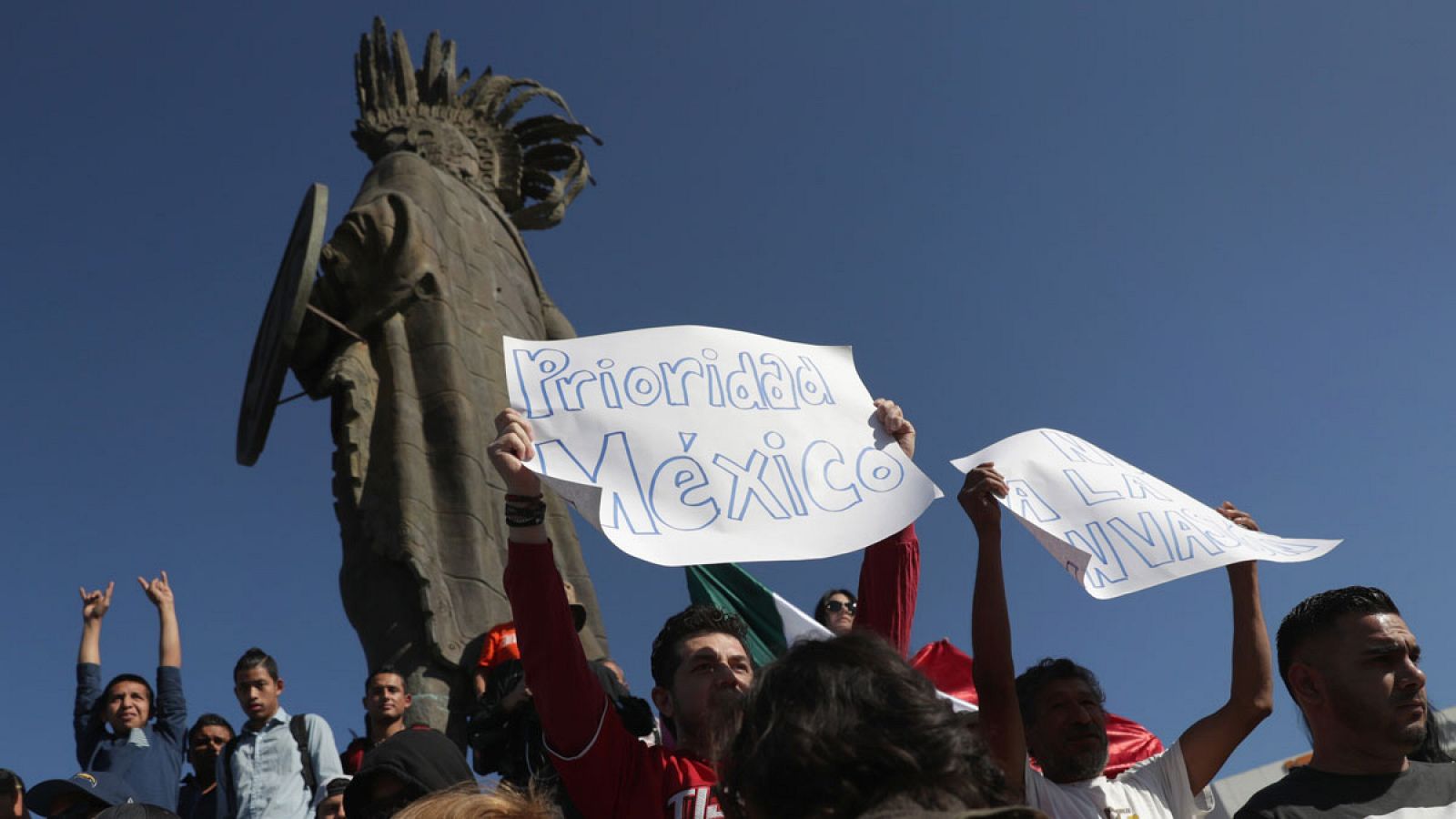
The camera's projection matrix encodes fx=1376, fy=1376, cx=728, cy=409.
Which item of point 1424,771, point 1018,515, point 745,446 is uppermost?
point 745,446

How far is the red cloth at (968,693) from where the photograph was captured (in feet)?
17.9

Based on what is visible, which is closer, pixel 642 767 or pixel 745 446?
pixel 642 767

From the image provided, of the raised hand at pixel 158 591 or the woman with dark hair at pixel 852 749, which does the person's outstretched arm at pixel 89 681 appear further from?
the woman with dark hair at pixel 852 749

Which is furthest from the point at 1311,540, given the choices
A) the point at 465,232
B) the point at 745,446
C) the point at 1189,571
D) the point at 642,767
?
the point at 465,232

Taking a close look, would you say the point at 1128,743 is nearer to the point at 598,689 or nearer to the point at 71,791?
the point at 598,689

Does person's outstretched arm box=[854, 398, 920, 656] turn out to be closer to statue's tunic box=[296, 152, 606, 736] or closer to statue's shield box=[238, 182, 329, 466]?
statue's tunic box=[296, 152, 606, 736]

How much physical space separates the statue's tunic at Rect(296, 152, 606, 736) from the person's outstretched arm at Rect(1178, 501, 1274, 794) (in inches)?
212

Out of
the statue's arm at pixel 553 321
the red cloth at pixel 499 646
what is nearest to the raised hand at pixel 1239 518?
the red cloth at pixel 499 646

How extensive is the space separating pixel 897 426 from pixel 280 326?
23.3 feet

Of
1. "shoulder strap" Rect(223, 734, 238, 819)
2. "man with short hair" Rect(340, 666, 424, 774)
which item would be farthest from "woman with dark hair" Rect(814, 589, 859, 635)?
"shoulder strap" Rect(223, 734, 238, 819)

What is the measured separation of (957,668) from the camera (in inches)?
251

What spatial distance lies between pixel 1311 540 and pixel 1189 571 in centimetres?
55

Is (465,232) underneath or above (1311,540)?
above

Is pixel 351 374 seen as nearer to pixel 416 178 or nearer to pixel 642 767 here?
pixel 416 178
